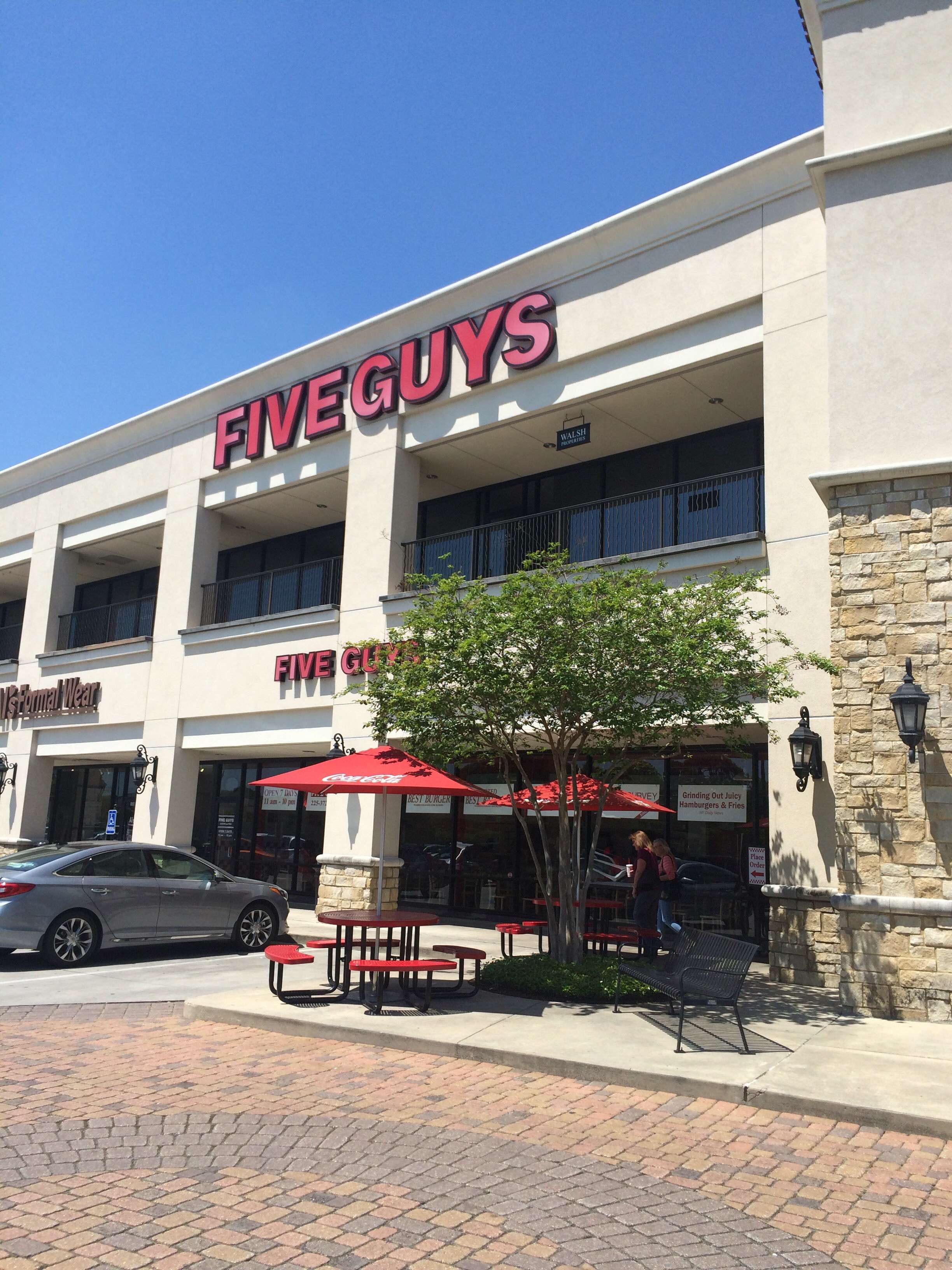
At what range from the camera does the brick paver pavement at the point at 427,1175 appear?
4590 millimetres

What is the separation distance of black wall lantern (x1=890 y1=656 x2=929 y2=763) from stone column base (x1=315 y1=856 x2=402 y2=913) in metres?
9.20

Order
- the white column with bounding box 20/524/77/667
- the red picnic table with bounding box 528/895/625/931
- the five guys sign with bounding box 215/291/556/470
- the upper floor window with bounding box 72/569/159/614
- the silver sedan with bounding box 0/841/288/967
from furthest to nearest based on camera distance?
1. the upper floor window with bounding box 72/569/159/614
2. the white column with bounding box 20/524/77/667
3. the five guys sign with bounding box 215/291/556/470
4. the red picnic table with bounding box 528/895/625/931
5. the silver sedan with bounding box 0/841/288/967

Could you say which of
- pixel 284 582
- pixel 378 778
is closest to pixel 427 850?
pixel 284 582

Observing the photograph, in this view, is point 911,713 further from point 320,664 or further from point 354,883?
point 320,664

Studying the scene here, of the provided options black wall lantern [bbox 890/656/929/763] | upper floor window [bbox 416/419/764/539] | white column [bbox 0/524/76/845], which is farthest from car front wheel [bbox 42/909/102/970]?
white column [bbox 0/524/76/845]

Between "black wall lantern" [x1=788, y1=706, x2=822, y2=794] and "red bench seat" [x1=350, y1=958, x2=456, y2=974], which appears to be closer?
"red bench seat" [x1=350, y1=958, x2=456, y2=974]

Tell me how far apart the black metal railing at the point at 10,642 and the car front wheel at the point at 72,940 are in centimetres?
1805

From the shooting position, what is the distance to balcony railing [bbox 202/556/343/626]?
68.6 ft

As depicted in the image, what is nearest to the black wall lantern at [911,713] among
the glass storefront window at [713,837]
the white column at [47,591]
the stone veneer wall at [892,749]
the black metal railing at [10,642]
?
the stone veneer wall at [892,749]

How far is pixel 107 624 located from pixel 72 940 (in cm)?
1474

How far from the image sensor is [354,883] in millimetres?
17047

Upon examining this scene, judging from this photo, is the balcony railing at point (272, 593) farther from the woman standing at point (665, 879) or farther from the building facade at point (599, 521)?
the woman standing at point (665, 879)

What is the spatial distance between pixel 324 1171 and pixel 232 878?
931cm

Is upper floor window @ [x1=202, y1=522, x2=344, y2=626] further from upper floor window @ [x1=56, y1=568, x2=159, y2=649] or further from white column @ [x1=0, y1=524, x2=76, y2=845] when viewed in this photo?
white column @ [x1=0, y1=524, x2=76, y2=845]
